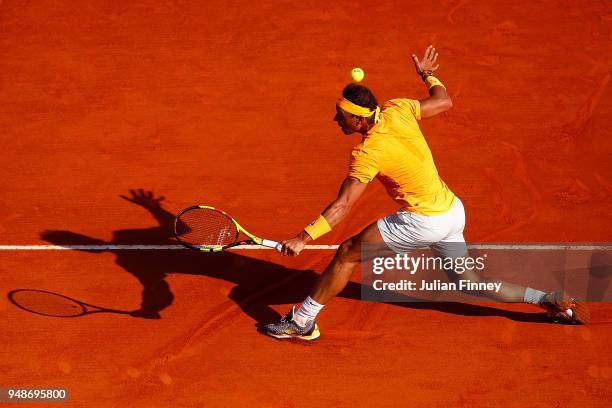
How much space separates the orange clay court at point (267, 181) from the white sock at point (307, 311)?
0.26 meters

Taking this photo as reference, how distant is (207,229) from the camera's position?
7551 millimetres

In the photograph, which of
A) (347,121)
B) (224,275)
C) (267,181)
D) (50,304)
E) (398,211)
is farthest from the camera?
(267,181)

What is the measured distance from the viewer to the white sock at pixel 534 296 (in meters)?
6.83

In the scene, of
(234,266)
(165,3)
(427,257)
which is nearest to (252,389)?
(234,266)

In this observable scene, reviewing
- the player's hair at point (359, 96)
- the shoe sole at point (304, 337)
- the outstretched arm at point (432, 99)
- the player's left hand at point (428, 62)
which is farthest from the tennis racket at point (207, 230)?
the player's left hand at point (428, 62)

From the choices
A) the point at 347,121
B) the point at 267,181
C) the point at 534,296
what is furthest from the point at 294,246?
the point at 267,181

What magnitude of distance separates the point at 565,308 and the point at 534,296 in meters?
0.27

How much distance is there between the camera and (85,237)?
820cm

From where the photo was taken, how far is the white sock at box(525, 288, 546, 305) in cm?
683

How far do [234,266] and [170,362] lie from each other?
1.32 m

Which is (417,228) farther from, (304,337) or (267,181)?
(267,181)

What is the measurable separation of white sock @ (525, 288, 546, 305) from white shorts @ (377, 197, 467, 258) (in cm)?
84

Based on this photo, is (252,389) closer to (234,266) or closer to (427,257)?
(234,266)

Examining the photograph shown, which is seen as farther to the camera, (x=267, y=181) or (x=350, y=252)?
(x=267, y=181)
